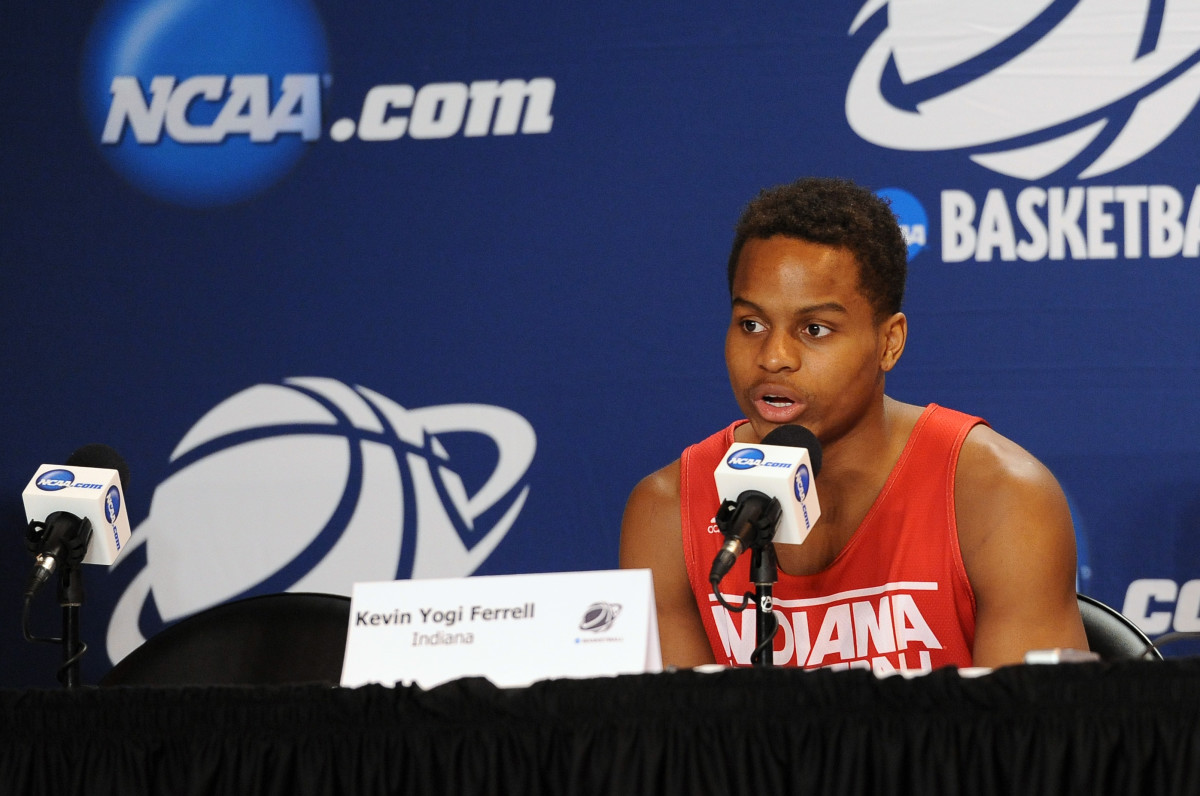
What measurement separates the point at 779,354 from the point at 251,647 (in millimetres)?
1153

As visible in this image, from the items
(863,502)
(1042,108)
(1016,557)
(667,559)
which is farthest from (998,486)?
(1042,108)

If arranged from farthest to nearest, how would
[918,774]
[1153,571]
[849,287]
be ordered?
[1153,571]
[849,287]
[918,774]

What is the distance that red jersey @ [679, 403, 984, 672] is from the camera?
6.86ft

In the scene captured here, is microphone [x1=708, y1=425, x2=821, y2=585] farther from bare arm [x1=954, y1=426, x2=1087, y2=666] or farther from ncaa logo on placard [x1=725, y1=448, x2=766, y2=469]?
bare arm [x1=954, y1=426, x2=1087, y2=666]

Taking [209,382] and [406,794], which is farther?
[209,382]

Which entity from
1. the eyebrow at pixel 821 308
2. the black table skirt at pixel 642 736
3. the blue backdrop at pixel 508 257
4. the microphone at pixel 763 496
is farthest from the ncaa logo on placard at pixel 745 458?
the blue backdrop at pixel 508 257

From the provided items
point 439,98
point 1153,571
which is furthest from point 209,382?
point 1153,571

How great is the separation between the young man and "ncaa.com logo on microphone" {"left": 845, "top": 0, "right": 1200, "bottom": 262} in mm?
878

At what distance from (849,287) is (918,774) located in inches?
42.2

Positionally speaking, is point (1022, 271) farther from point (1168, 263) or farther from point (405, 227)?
point (405, 227)

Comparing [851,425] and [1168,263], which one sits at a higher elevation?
[1168,263]

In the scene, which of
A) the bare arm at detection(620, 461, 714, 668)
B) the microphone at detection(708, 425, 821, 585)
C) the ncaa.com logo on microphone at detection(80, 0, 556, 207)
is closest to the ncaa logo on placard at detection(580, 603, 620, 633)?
the microphone at detection(708, 425, 821, 585)

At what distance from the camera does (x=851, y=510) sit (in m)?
2.23

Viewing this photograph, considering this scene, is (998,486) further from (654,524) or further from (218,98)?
(218,98)
